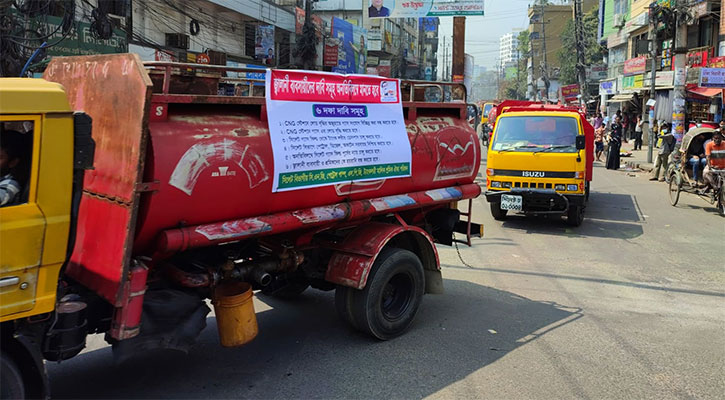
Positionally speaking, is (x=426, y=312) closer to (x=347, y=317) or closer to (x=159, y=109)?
(x=347, y=317)

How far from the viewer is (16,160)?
288 centimetres

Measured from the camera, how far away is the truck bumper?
33.5 feet

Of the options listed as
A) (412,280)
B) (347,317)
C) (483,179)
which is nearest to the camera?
(347,317)

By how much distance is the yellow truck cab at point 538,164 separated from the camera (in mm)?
10258

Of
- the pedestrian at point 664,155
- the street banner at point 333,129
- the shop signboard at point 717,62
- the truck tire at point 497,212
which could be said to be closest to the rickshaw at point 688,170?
the pedestrian at point 664,155

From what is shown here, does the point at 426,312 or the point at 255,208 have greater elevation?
the point at 255,208

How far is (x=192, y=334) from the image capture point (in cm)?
373

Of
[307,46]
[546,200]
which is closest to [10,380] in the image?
[546,200]

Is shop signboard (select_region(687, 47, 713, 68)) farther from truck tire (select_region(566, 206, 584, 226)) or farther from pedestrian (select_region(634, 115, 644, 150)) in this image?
truck tire (select_region(566, 206, 584, 226))

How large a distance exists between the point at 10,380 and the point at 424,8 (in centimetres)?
1882

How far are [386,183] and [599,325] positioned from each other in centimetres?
252

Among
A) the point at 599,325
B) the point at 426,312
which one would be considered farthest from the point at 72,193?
the point at 599,325

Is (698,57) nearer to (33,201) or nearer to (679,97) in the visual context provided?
(679,97)

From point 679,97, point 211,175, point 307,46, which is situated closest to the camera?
point 211,175
